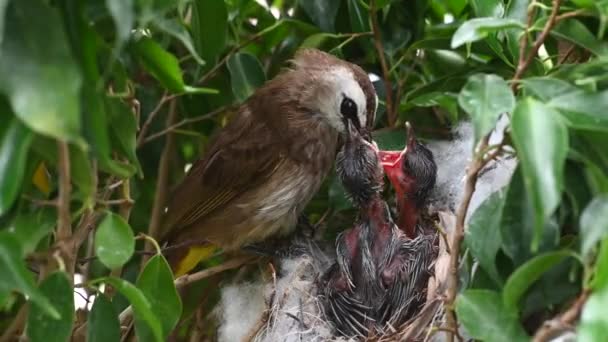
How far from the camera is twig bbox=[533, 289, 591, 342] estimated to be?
2.85 ft

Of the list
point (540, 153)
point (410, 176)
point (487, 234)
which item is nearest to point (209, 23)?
point (410, 176)

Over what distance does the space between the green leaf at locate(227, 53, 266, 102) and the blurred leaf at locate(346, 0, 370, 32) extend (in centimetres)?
17

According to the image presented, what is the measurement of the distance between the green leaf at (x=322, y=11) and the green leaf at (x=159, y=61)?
36cm

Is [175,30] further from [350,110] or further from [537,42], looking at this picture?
[350,110]

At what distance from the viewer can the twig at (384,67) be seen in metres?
1.47

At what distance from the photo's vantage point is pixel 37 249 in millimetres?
1199

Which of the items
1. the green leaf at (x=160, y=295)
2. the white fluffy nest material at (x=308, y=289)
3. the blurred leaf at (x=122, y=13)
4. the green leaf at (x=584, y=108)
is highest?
the blurred leaf at (x=122, y=13)

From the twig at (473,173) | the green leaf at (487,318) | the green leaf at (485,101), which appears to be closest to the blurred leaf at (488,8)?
the twig at (473,173)

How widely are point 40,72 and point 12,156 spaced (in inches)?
3.4

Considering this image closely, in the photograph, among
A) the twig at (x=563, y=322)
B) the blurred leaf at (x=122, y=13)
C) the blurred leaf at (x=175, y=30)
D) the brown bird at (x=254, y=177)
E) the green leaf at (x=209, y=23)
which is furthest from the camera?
the brown bird at (x=254, y=177)

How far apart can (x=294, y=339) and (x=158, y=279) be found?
1.32ft

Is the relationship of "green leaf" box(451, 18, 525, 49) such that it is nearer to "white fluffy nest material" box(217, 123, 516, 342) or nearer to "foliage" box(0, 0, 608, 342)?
"foliage" box(0, 0, 608, 342)

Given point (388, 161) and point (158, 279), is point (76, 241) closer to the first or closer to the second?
point (158, 279)

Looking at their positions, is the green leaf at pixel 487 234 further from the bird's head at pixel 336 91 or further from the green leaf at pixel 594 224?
the bird's head at pixel 336 91
